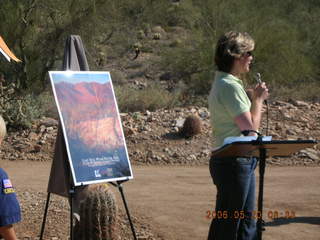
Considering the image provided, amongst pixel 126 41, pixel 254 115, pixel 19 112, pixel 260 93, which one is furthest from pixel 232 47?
pixel 126 41

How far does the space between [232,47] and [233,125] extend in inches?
21.8

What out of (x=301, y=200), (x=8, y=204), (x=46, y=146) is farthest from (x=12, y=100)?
(x=8, y=204)

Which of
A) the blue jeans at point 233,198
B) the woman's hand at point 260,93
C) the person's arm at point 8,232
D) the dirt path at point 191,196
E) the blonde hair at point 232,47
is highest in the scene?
the blonde hair at point 232,47

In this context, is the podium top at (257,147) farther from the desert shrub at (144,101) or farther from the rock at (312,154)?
the desert shrub at (144,101)

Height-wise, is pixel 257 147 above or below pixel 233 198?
above

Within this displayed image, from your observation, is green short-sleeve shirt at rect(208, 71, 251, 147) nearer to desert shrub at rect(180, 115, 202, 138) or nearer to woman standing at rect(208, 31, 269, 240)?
woman standing at rect(208, 31, 269, 240)

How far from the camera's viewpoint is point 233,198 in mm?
4914

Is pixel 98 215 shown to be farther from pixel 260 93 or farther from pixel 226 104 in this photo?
pixel 260 93

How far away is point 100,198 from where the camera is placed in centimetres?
620

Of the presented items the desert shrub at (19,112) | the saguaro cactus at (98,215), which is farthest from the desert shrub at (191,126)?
the saguaro cactus at (98,215)

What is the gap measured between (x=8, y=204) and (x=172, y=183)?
19.9ft

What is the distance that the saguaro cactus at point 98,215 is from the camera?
6.20 m

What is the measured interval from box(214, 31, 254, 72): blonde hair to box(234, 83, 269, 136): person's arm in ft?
0.89

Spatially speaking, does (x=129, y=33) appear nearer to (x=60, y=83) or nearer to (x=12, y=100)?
(x=12, y=100)
